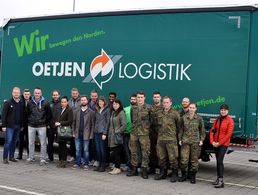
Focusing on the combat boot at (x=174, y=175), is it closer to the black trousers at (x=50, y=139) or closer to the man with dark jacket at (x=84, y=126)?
the man with dark jacket at (x=84, y=126)

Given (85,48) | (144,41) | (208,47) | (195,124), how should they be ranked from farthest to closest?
(85,48), (144,41), (208,47), (195,124)

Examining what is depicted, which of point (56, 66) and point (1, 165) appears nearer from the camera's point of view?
point (1, 165)

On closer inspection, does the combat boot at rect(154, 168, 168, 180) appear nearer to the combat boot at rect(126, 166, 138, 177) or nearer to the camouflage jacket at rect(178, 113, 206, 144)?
the combat boot at rect(126, 166, 138, 177)

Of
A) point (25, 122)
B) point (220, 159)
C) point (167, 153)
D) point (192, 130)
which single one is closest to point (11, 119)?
point (25, 122)

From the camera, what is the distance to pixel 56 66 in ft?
34.7

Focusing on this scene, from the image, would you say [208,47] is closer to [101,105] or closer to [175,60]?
[175,60]

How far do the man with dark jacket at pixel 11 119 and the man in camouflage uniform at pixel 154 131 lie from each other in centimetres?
311

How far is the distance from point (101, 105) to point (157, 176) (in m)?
1.88

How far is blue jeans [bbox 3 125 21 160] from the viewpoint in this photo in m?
9.67

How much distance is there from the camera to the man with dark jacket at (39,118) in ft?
31.7

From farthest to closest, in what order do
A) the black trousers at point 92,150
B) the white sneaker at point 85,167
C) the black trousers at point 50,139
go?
the black trousers at point 50,139 < the black trousers at point 92,150 < the white sneaker at point 85,167

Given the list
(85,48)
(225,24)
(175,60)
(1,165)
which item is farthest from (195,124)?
(1,165)

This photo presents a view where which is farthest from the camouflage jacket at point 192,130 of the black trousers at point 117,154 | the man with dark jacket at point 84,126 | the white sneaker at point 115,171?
the man with dark jacket at point 84,126

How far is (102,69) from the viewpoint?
987 cm
